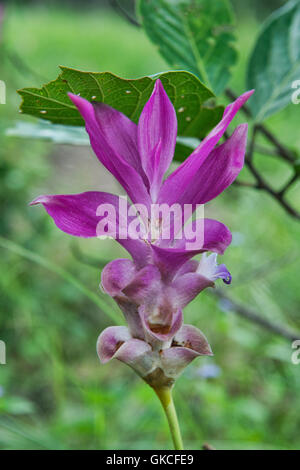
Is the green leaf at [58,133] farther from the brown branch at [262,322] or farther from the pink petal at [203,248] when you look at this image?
the brown branch at [262,322]

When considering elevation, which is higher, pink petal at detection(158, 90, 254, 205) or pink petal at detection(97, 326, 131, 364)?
pink petal at detection(158, 90, 254, 205)

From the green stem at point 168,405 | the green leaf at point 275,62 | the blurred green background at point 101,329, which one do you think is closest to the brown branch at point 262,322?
the blurred green background at point 101,329

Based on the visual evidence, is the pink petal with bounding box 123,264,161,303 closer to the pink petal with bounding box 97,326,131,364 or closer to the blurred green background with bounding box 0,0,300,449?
the pink petal with bounding box 97,326,131,364

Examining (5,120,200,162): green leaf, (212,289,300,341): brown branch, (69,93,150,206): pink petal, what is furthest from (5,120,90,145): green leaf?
(212,289,300,341): brown branch

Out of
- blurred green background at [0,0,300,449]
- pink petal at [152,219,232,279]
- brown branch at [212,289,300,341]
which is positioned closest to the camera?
pink petal at [152,219,232,279]

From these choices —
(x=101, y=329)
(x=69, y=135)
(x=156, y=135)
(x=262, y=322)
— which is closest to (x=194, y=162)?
(x=156, y=135)
